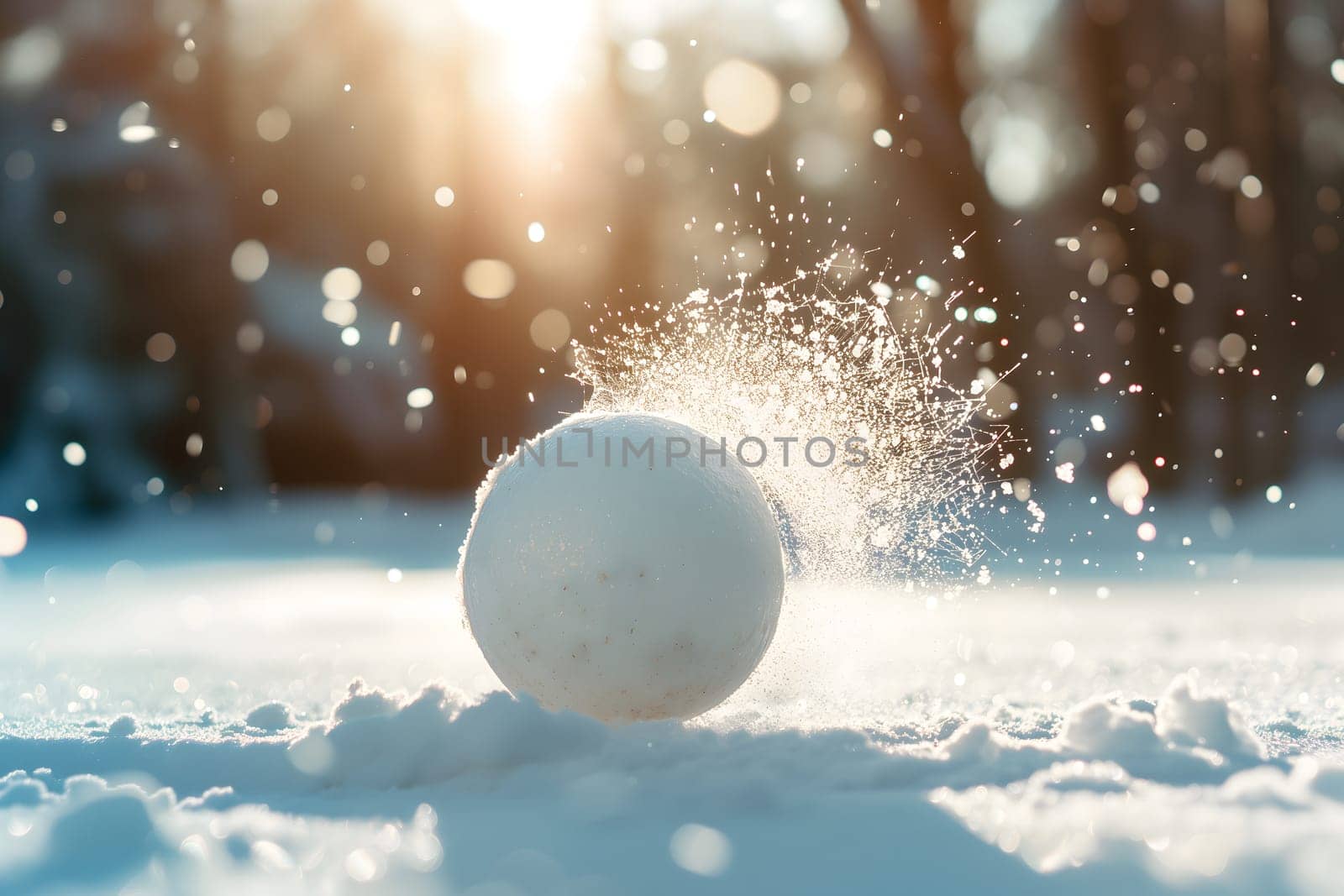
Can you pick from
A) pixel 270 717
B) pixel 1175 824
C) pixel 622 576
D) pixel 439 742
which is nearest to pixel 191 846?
pixel 439 742

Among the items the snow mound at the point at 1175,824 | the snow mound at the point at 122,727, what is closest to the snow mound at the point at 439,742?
the snow mound at the point at 122,727

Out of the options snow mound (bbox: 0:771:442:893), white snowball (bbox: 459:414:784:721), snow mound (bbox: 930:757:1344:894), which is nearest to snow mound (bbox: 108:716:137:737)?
snow mound (bbox: 0:771:442:893)

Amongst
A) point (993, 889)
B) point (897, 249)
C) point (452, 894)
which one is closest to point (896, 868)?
point (993, 889)

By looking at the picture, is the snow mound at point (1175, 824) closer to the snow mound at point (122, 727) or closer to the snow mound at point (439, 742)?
the snow mound at point (439, 742)

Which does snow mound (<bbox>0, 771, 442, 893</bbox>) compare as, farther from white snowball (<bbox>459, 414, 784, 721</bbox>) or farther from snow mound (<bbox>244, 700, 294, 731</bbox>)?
snow mound (<bbox>244, 700, 294, 731</bbox>)

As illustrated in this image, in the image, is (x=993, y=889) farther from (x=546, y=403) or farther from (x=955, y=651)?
(x=546, y=403)

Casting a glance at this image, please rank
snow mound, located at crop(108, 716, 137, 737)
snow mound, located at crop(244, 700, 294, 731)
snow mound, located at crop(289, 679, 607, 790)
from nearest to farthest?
snow mound, located at crop(289, 679, 607, 790) < snow mound, located at crop(108, 716, 137, 737) < snow mound, located at crop(244, 700, 294, 731)

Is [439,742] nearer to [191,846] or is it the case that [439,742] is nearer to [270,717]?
[191,846]

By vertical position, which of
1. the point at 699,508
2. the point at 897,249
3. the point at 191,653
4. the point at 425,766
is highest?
the point at 897,249

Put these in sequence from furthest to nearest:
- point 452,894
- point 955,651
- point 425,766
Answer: point 955,651, point 425,766, point 452,894
